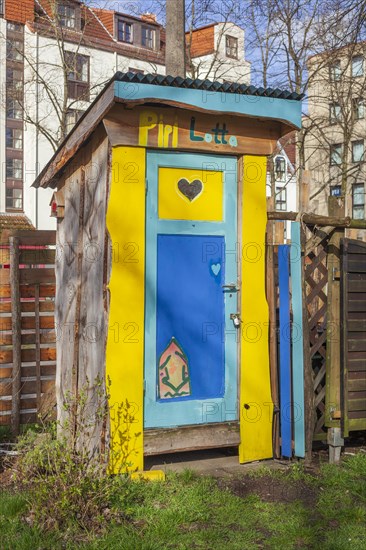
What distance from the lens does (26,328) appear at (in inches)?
293

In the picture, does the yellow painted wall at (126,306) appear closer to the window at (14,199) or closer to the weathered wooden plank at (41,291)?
the weathered wooden plank at (41,291)

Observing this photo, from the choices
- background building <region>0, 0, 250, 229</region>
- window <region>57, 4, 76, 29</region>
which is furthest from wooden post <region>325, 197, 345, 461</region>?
background building <region>0, 0, 250, 229</region>

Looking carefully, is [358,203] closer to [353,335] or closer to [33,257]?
[33,257]

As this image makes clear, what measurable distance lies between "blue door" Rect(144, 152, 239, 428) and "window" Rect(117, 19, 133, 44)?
1325 inches

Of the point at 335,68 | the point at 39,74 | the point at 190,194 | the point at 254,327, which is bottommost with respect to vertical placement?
the point at 254,327

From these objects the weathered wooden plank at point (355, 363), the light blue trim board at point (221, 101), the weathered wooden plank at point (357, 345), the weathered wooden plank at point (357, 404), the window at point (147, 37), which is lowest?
the weathered wooden plank at point (357, 404)

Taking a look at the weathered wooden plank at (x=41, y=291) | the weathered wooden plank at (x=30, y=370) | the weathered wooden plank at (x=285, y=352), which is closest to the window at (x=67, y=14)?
the weathered wooden plank at (x=41, y=291)

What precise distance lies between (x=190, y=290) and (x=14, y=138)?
29.9 metres

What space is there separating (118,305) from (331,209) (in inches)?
89.9

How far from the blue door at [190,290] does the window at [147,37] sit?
34096 mm

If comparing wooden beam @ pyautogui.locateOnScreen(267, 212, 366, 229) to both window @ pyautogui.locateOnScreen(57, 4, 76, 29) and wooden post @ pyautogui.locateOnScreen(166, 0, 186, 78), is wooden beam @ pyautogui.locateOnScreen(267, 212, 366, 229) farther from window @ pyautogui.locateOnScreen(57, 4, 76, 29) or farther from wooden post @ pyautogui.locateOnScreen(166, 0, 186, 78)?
window @ pyautogui.locateOnScreen(57, 4, 76, 29)

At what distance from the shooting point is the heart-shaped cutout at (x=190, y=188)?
5.89 meters

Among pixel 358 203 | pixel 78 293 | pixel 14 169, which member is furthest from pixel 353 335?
pixel 358 203

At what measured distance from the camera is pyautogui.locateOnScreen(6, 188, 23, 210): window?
33719mm
